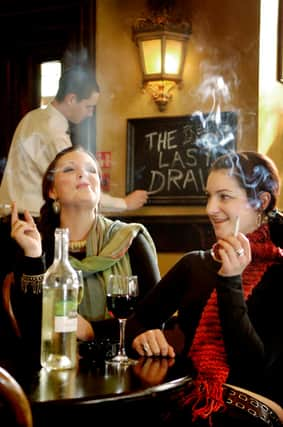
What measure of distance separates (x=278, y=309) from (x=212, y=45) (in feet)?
4.04

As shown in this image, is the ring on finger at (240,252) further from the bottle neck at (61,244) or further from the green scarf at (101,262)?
the green scarf at (101,262)

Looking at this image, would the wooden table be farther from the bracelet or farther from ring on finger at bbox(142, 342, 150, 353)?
the bracelet

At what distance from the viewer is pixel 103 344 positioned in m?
1.58

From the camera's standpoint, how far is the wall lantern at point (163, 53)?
250 cm

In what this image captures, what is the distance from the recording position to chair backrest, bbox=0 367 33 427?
0.91 metres

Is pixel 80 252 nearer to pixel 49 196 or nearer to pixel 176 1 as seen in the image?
pixel 49 196

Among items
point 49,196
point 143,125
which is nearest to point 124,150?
point 143,125

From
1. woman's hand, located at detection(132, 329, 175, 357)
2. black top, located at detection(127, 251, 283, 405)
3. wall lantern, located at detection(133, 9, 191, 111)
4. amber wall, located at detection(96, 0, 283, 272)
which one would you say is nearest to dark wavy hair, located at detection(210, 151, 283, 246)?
black top, located at detection(127, 251, 283, 405)

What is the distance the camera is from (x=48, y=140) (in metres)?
2.65

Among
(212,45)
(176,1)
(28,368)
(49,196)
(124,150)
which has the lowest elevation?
(28,368)

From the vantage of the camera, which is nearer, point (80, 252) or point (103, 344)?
point (103, 344)

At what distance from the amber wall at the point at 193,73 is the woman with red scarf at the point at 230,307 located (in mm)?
599

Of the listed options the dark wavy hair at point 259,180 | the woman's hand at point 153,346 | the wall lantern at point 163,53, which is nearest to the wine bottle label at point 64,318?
the woman's hand at point 153,346

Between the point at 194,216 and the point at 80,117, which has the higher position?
the point at 80,117
